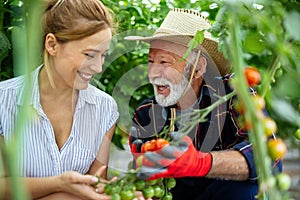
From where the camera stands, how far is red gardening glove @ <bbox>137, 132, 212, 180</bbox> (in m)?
1.12

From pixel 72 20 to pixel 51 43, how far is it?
4.3 inches

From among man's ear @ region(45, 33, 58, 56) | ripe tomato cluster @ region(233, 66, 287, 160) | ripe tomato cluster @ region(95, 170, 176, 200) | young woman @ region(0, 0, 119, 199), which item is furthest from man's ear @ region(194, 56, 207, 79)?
ripe tomato cluster @ region(233, 66, 287, 160)

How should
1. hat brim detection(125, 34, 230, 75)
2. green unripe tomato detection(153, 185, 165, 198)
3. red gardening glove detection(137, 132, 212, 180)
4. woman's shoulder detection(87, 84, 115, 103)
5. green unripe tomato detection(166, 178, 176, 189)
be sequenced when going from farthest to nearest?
1. woman's shoulder detection(87, 84, 115, 103)
2. hat brim detection(125, 34, 230, 75)
3. green unripe tomato detection(166, 178, 176, 189)
4. green unripe tomato detection(153, 185, 165, 198)
5. red gardening glove detection(137, 132, 212, 180)

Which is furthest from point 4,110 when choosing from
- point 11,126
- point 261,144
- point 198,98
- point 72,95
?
point 261,144

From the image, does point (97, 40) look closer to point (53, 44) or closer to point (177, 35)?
point (53, 44)

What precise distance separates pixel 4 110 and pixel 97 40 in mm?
398

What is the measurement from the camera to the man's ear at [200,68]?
1850 millimetres

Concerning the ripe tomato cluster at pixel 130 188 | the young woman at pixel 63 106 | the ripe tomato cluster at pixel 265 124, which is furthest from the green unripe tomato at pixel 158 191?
the ripe tomato cluster at pixel 265 124

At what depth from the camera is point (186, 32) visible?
1822 mm

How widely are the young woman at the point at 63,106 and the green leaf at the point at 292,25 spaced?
94cm

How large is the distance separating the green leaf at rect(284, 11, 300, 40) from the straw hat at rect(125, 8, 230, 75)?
988 mm

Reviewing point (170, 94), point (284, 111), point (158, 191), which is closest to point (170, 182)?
point (158, 191)

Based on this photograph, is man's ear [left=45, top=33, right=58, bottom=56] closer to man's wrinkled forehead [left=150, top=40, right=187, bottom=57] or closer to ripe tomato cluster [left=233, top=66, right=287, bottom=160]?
man's wrinkled forehead [left=150, top=40, right=187, bottom=57]

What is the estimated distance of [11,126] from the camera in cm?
174
